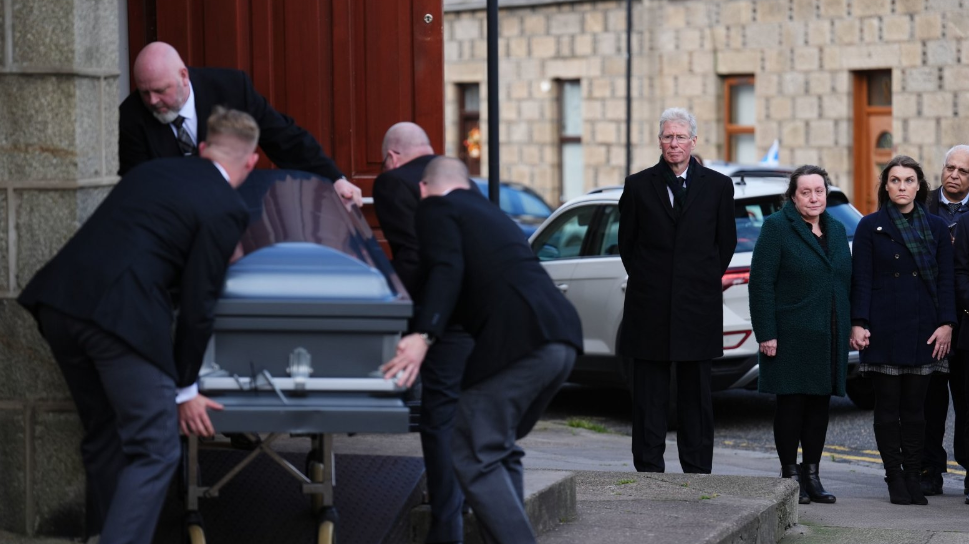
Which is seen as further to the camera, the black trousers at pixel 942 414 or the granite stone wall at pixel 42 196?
the black trousers at pixel 942 414

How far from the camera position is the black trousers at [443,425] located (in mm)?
5652

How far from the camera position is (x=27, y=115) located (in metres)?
5.76

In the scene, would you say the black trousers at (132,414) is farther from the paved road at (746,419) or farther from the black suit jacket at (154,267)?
the paved road at (746,419)

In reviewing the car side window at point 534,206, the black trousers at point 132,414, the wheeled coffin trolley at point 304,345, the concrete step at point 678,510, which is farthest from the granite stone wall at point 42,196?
the car side window at point 534,206

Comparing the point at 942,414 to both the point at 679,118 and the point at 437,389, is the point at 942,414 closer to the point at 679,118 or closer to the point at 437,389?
the point at 679,118

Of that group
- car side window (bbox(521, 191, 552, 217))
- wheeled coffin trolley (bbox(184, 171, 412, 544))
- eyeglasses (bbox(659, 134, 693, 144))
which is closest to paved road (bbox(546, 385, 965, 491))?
eyeglasses (bbox(659, 134, 693, 144))

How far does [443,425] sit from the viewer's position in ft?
18.7

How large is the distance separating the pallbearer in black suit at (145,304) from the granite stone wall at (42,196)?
0.95m

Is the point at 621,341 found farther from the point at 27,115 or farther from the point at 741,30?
the point at 741,30

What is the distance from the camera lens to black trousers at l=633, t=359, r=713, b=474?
25.5 feet

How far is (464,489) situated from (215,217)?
4.18 feet

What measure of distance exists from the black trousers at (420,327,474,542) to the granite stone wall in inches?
52.6

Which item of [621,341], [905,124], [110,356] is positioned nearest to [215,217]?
[110,356]

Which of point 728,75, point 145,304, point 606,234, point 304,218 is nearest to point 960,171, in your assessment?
point 606,234
